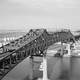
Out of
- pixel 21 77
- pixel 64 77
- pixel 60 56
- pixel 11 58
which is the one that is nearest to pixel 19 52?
pixel 11 58

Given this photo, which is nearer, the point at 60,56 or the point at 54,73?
the point at 54,73

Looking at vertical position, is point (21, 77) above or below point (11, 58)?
below

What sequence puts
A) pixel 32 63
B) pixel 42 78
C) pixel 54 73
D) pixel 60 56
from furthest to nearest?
pixel 60 56 → pixel 32 63 → pixel 54 73 → pixel 42 78

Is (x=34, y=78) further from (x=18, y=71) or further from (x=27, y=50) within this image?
(x=27, y=50)

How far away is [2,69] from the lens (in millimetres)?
19406

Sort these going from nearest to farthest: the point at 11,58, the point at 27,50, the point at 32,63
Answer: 1. the point at 11,58
2. the point at 27,50
3. the point at 32,63

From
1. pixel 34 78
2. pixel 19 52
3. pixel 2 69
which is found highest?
pixel 19 52

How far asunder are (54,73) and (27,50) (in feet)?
38.2

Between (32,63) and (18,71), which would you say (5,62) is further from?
(32,63)

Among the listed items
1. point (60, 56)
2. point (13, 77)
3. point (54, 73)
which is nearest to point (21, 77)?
point (13, 77)

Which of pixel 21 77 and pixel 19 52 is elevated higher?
pixel 19 52

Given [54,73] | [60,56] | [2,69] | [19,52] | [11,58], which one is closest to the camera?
[2,69]

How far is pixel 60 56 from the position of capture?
55.0 metres

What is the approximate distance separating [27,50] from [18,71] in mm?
12432
